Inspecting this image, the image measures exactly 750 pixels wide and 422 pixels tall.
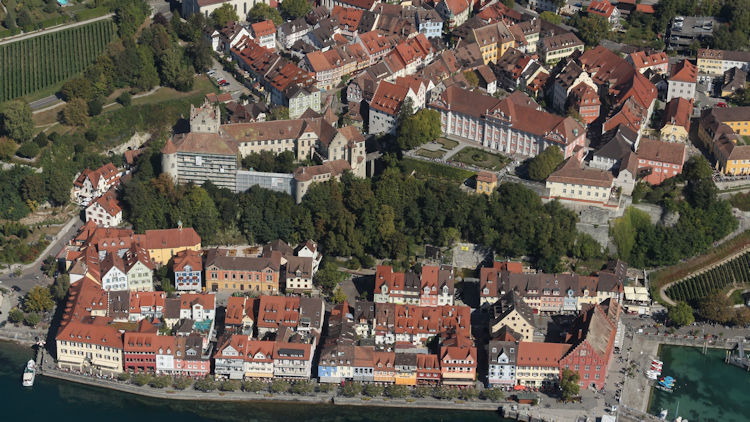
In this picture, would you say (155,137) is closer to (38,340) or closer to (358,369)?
(38,340)

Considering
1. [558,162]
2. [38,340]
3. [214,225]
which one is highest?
[558,162]

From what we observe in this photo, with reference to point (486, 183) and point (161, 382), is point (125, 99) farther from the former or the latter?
point (486, 183)

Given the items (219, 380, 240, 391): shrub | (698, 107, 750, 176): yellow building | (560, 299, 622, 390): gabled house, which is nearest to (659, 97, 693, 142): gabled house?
(698, 107, 750, 176): yellow building

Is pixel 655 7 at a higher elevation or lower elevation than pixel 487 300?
higher

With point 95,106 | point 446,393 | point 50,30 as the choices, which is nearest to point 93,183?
point 95,106

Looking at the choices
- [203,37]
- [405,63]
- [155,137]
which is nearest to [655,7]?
[405,63]

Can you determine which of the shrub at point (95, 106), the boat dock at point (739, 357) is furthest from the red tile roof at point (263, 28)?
the boat dock at point (739, 357)

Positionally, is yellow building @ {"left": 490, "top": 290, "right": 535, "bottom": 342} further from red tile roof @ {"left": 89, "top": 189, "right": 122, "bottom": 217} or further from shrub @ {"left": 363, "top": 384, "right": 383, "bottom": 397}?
red tile roof @ {"left": 89, "top": 189, "right": 122, "bottom": 217}
